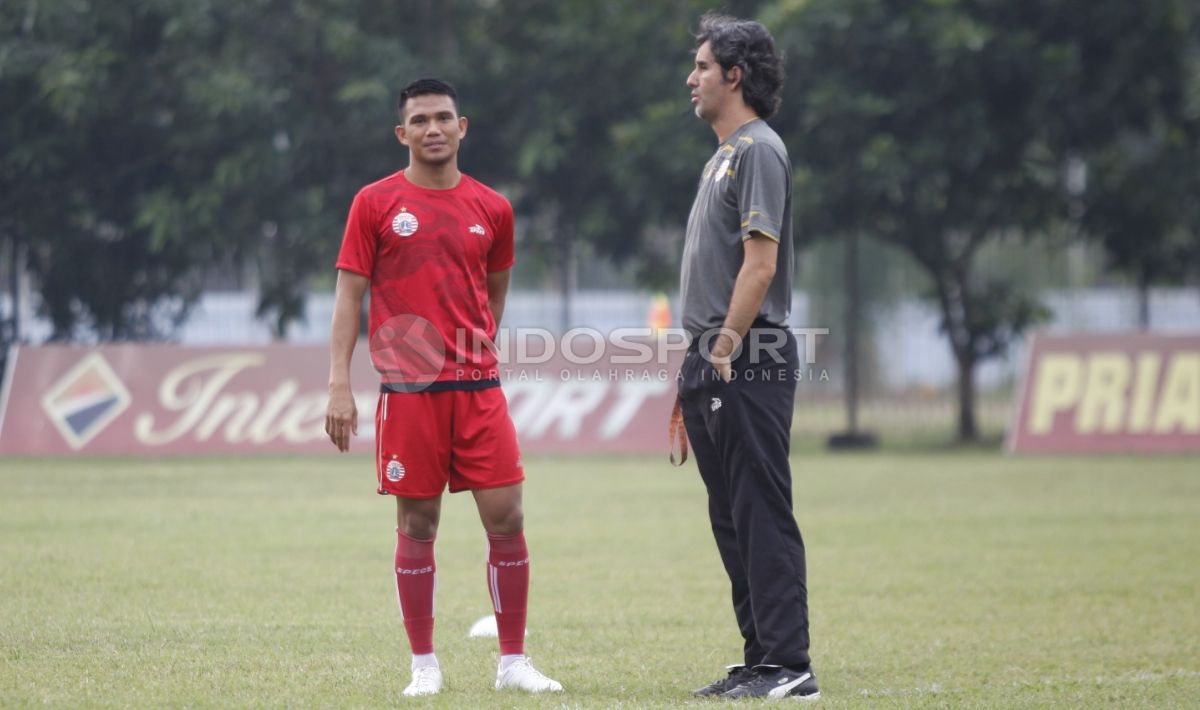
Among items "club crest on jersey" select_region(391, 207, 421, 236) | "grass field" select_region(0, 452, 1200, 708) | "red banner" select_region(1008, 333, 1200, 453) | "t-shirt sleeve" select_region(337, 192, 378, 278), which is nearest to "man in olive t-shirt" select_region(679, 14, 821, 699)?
"grass field" select_region(0, 452, 1200, 708)

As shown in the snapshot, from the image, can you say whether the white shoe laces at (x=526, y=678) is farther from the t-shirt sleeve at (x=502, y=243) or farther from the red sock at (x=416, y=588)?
the t-shirt sleeve at (x=502, y=243)

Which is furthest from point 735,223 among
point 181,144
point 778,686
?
point 181,144

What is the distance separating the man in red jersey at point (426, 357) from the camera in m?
5.88

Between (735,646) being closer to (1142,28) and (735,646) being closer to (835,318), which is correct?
(1142,28)

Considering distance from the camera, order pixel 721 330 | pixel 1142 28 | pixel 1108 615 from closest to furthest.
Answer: pixel 721 330
pixel 1108 615
pixel 1142 28

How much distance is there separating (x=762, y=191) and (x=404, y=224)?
4.32 feet

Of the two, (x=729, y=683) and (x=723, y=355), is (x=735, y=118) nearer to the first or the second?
(x=723, y=355)

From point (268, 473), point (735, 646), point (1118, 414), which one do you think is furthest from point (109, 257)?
point (735, 646)

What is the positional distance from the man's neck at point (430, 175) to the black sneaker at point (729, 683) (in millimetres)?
2115

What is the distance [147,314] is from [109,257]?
913 millimetres

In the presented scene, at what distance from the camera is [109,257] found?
21.5 metres

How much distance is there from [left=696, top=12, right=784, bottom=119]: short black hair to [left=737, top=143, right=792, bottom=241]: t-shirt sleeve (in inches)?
10.7

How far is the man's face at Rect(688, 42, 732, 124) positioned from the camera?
5.88 metres

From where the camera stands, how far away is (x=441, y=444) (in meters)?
5.93
